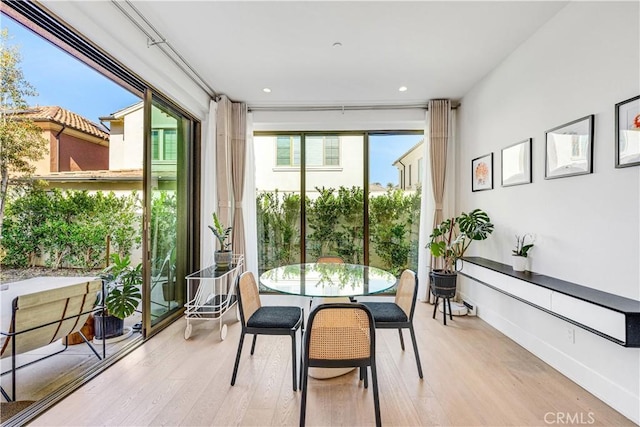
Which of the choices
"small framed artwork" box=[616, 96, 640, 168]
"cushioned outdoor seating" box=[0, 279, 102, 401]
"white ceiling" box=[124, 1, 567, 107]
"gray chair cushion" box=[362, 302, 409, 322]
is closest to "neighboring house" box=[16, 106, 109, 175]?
"cushioned outdoor seating" box=[0, 279, 102, 401]

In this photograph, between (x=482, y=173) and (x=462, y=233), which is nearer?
(x=462, y=233)

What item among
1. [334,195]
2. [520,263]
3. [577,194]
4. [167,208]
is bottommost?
[520,263]

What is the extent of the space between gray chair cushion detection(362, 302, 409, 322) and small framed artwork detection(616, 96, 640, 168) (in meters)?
1.70

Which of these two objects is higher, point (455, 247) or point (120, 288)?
point (455, 247)

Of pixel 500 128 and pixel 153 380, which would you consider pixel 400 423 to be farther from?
pixel 500 128

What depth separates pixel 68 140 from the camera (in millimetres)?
2201


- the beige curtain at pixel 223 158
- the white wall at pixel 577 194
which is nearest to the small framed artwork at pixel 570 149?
the white wall at pixel 577 194

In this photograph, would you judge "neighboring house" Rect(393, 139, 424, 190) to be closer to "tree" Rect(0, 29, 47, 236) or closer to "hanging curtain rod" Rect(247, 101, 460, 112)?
"hanging curtain rod" Rect(247, 101, 460, 112)

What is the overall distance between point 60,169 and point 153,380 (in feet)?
5.51

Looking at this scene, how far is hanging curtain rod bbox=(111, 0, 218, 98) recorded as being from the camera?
2.27 meters

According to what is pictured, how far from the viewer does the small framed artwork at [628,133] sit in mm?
1771

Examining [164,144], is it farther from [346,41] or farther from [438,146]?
[438,146]

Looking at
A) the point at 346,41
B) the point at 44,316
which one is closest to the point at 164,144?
the point at 44,316

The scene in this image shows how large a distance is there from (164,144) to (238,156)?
1.04 m
